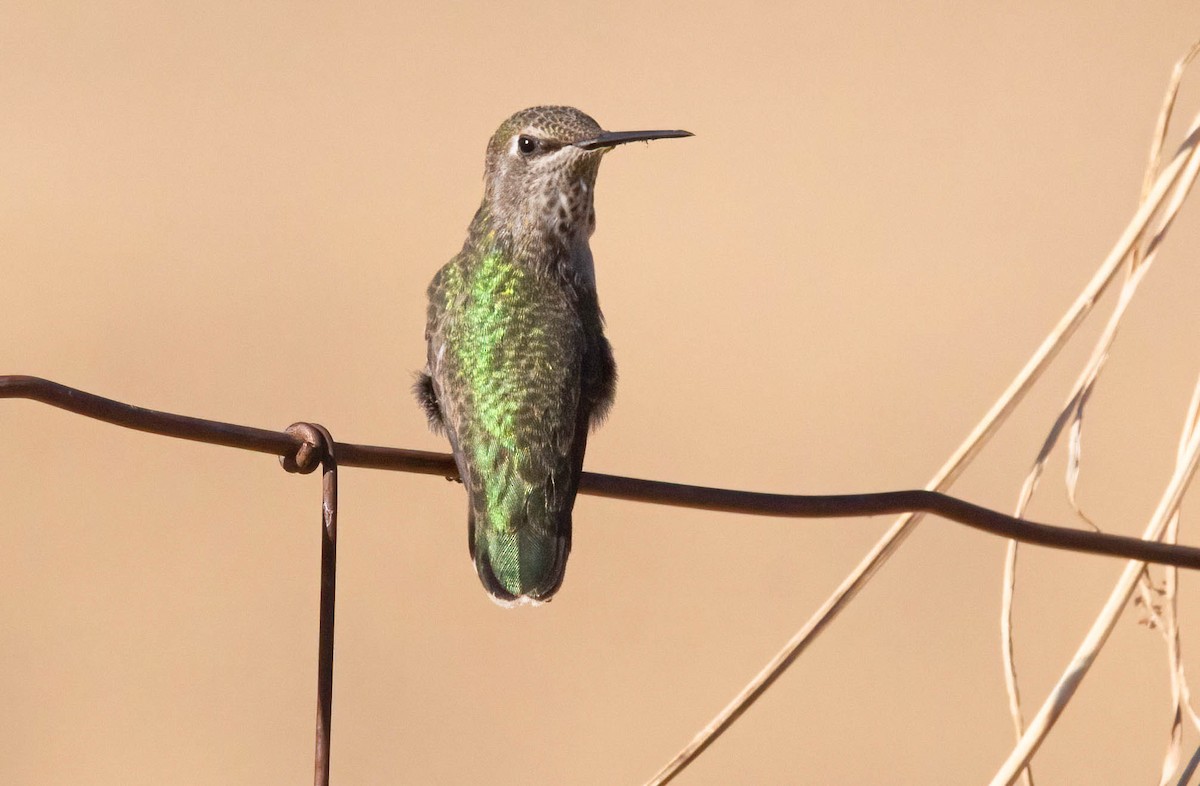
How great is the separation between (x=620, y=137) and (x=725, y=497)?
187 centimetres

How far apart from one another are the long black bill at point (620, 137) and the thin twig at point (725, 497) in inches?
63.0

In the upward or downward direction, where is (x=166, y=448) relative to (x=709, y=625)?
upward

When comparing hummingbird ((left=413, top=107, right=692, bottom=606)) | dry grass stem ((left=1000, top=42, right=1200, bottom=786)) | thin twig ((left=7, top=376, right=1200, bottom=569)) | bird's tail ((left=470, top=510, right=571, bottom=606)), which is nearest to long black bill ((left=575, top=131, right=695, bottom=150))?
hummingbird ((left=413, top=107, right=692, bottom=606))

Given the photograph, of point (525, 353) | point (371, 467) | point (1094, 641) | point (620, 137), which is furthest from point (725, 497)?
point (620, 137)

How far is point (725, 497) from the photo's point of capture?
243 cm

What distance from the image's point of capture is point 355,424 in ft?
38.7

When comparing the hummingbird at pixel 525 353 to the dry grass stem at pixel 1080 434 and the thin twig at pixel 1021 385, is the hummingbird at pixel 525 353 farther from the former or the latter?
the dry grass stem at pixel 1080 434

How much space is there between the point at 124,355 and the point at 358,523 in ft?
11.1

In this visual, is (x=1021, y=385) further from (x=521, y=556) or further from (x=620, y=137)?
(x=620, y=137)

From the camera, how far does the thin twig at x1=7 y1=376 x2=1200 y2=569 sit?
6.77 ft

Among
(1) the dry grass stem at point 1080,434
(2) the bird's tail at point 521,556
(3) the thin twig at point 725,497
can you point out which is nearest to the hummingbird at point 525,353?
(2) the bird's tail at point 521,556

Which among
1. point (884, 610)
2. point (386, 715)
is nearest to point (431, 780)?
point (386, 715)

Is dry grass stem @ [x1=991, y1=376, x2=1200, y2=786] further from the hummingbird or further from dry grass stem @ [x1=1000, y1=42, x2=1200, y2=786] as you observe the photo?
the hummingbird

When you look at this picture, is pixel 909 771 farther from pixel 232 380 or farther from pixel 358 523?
pixel 232 380
